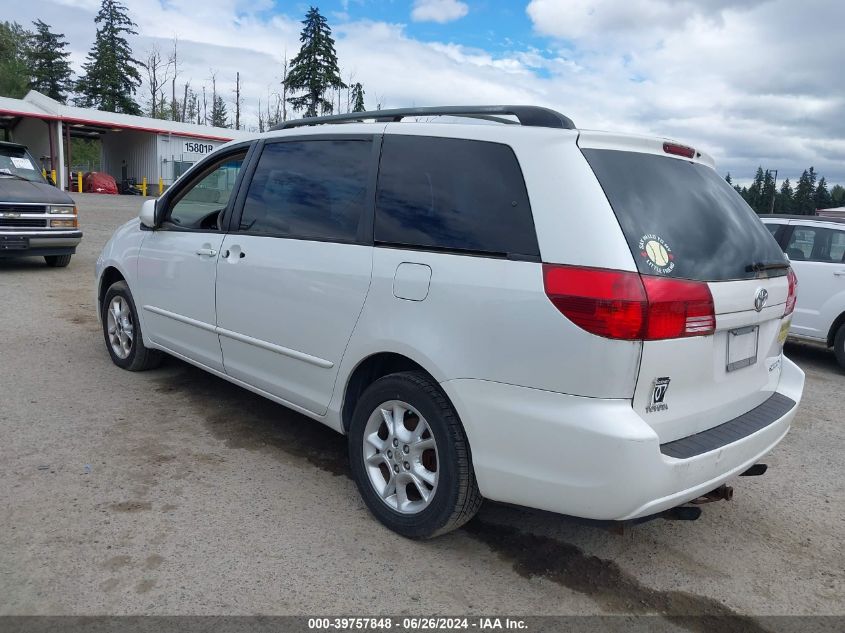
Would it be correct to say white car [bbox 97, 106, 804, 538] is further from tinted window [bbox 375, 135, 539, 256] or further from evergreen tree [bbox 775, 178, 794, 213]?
evergreen tree [bbox 775, 178, 794, 213]

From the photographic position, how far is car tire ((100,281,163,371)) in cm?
517

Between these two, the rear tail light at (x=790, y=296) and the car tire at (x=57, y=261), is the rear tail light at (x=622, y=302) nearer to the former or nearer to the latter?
the rear tail light at (x=790, y=296)

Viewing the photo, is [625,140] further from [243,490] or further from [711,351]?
[243,490]

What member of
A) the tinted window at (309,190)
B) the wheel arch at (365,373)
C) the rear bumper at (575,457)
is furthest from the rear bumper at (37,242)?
the rear bumper at (575,457)

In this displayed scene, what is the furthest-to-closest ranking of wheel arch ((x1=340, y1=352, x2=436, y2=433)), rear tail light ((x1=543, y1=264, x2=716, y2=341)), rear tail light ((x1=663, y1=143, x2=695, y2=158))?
wheel arch ((x1=340, y1=352, x2=436, y2=433)), rear tail light ((x1=663, y1=143, x2=695, y2=158)), rear tail light ((x1=543, y1=264, x2=716, y2=341))

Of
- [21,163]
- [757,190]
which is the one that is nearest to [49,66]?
[21,163]

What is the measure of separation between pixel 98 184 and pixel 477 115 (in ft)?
116

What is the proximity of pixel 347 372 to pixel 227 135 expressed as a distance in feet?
130

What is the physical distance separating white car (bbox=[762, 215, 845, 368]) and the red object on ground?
110 ft

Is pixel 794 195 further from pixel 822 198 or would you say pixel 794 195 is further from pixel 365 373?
pixel 365 373

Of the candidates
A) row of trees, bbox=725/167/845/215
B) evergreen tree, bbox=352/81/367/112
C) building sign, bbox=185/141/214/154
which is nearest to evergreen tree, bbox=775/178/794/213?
row of trees, bbox=725/167/845/215

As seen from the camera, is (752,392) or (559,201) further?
(752,392)

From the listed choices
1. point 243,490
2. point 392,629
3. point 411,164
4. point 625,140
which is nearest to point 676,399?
point 625,140

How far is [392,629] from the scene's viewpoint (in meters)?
2.44
